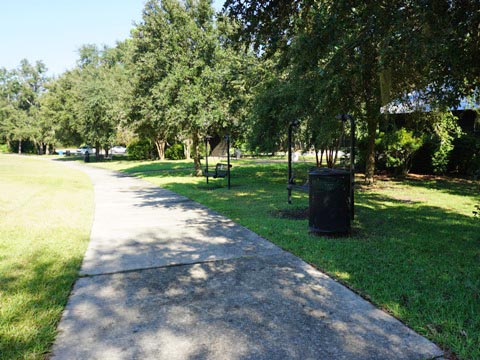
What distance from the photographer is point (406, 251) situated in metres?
5.54

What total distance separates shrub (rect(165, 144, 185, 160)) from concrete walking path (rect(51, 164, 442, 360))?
113 ft

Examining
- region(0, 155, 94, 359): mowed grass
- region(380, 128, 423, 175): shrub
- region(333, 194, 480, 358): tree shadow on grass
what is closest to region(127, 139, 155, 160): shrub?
region(380, 128, 423, 175): shrub

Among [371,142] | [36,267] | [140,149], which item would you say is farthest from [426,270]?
[140,149]

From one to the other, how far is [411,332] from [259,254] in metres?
2.59

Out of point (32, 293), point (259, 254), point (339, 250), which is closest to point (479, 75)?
point (339, 250)

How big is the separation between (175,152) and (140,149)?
4633mm

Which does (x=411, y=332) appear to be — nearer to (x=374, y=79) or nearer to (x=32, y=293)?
(x=32, y=293)

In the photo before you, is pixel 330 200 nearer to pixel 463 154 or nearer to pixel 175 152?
pixel 463 154

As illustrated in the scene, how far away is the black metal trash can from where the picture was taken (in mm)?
6164

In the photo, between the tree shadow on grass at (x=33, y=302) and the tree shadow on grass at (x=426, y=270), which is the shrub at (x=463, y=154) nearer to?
the tree shadow on grass at (x=426, y=270)

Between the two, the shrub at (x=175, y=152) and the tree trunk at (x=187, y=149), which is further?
the shrub at (x=175, y=152)

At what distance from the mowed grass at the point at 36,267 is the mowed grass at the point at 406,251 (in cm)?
310

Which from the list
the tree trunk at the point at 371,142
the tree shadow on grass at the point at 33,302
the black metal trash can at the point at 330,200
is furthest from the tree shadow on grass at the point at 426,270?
the tree trunk at the point at 371,142

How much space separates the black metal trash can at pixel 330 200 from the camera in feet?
20.2
